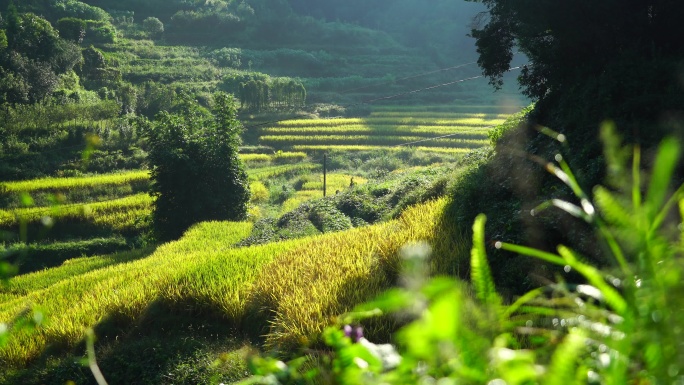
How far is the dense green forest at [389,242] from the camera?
66cm

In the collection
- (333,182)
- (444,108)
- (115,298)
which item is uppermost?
(115,298)

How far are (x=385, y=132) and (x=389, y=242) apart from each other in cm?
4823

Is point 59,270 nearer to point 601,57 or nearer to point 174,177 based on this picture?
point 174,177

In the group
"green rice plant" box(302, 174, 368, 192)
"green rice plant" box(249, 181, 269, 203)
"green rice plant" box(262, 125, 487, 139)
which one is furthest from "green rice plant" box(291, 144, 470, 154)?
"green rice plant" box(249, 181, 269, 203)

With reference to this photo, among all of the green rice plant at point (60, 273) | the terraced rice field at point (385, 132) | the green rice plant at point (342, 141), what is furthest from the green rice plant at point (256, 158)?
the green rice plant at point (60, 273)

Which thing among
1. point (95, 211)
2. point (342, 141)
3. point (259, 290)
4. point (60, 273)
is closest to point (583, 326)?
point (259, 290)

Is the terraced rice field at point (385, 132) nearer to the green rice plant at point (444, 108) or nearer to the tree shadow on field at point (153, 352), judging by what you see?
the green rice plant at point (444, 108)

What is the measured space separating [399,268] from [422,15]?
112 meters

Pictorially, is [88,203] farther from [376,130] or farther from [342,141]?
[376,130]

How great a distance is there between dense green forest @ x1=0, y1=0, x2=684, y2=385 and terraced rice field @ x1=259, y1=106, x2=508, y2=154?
18.6 feet

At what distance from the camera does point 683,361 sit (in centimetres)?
61

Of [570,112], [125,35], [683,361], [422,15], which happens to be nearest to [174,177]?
[570,112]

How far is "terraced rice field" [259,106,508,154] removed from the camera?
50.5 meters

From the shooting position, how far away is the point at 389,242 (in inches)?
321
